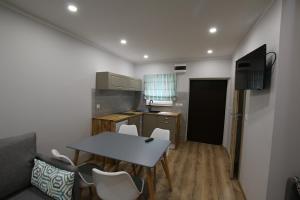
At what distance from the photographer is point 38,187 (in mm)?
1491

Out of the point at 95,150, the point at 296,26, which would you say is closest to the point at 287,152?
the point at 296,26

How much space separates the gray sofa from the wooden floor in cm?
141

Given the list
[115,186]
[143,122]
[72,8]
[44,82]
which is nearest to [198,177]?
[115,186]

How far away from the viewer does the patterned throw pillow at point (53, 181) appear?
4.48 feet

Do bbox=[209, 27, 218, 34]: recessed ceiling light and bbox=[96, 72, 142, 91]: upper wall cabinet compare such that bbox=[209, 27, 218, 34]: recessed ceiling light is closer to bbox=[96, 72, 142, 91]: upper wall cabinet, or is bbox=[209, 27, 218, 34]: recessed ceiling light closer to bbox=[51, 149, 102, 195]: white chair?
bbox=[96, 72, 142, 91]: upper wall cabinet

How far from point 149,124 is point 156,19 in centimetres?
281

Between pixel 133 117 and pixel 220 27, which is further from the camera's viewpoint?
pixel 133 117

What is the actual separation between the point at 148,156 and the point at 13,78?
2.08 metres

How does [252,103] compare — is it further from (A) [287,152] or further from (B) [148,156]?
(B) [148,156]

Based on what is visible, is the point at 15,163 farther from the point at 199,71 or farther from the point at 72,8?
the point at 199,71

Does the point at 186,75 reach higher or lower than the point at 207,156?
higher

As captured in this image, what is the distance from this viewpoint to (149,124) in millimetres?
4184

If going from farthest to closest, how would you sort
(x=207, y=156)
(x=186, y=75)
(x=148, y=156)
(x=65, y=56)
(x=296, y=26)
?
(x=186, y=75) → (x=207, y=156) → (x=65, y=56) → (x=148, y=156) → (x=296, y=26)

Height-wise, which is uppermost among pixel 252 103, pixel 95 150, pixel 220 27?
pixel 220 27
